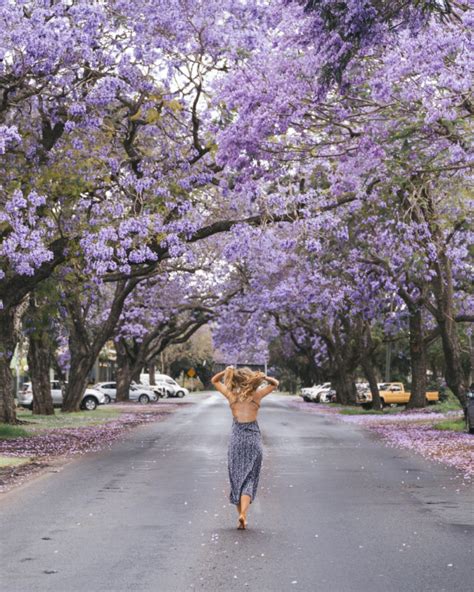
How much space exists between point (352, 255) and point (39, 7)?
49.7ft

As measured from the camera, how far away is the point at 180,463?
17.7 meters

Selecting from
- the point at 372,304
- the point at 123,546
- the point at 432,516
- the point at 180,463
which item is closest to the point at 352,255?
the point at 372,304

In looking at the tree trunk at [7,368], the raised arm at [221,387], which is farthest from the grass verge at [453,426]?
the raised arm at [221,387]

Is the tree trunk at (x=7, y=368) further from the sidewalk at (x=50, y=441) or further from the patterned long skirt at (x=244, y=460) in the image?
the patterned long skirt at (x=244, y=460)

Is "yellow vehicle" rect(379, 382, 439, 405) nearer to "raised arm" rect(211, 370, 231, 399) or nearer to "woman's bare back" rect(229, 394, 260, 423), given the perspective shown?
"raised arm" rect(211, 370, 231, 399)

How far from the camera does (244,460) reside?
33.1 feet

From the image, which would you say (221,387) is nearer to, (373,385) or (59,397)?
(373,385)

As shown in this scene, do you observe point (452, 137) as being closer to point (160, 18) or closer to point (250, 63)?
point (250, 63)

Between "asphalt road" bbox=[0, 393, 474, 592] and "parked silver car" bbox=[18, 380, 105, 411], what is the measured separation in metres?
30.3

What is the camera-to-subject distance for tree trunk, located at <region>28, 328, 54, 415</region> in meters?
36.2

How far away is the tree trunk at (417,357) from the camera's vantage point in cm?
4212

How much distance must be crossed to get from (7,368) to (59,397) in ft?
85.7

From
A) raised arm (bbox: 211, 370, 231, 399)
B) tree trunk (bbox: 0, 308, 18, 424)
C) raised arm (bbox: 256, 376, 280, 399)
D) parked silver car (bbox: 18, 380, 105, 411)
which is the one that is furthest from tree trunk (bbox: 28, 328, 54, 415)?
raised arm (bbox: 256, 376, 280, 399)

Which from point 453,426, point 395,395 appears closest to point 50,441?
point 453,426
